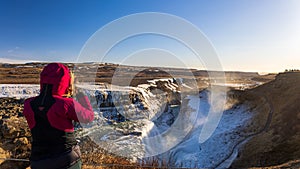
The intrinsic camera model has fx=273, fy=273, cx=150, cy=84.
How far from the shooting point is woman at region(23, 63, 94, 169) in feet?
8.36

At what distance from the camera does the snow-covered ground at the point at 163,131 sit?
1323 cm

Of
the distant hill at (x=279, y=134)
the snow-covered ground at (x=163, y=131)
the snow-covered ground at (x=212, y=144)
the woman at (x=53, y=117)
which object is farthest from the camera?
the snow-covered ground at (x=212, y=144)

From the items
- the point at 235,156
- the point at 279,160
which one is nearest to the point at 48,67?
the point at 279,160

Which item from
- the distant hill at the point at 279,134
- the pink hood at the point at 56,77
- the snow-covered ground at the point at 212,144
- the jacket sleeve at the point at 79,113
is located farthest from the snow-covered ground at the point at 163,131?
the pink hood at the point at 56,77

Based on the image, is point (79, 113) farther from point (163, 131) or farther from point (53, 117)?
point (163, 131)

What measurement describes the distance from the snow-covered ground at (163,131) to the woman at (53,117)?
28.1 ft

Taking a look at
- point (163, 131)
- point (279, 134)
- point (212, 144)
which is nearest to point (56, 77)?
point (279, 134)

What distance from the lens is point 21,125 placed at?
9.99 metres

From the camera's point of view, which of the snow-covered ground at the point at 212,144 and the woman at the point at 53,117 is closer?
the woman at the point at 53,117

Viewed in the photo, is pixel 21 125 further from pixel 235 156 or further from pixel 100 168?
pixel 235 156

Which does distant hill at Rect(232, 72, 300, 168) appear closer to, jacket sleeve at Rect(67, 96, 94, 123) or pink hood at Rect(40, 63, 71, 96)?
jacket sleeve at Rect(67, 96, 94, 123)

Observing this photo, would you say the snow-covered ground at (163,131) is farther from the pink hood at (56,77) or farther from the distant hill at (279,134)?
the pink hood at (56,77)

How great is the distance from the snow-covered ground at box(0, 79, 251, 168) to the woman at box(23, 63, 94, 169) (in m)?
8.57

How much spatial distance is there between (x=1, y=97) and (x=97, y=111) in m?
5.53
